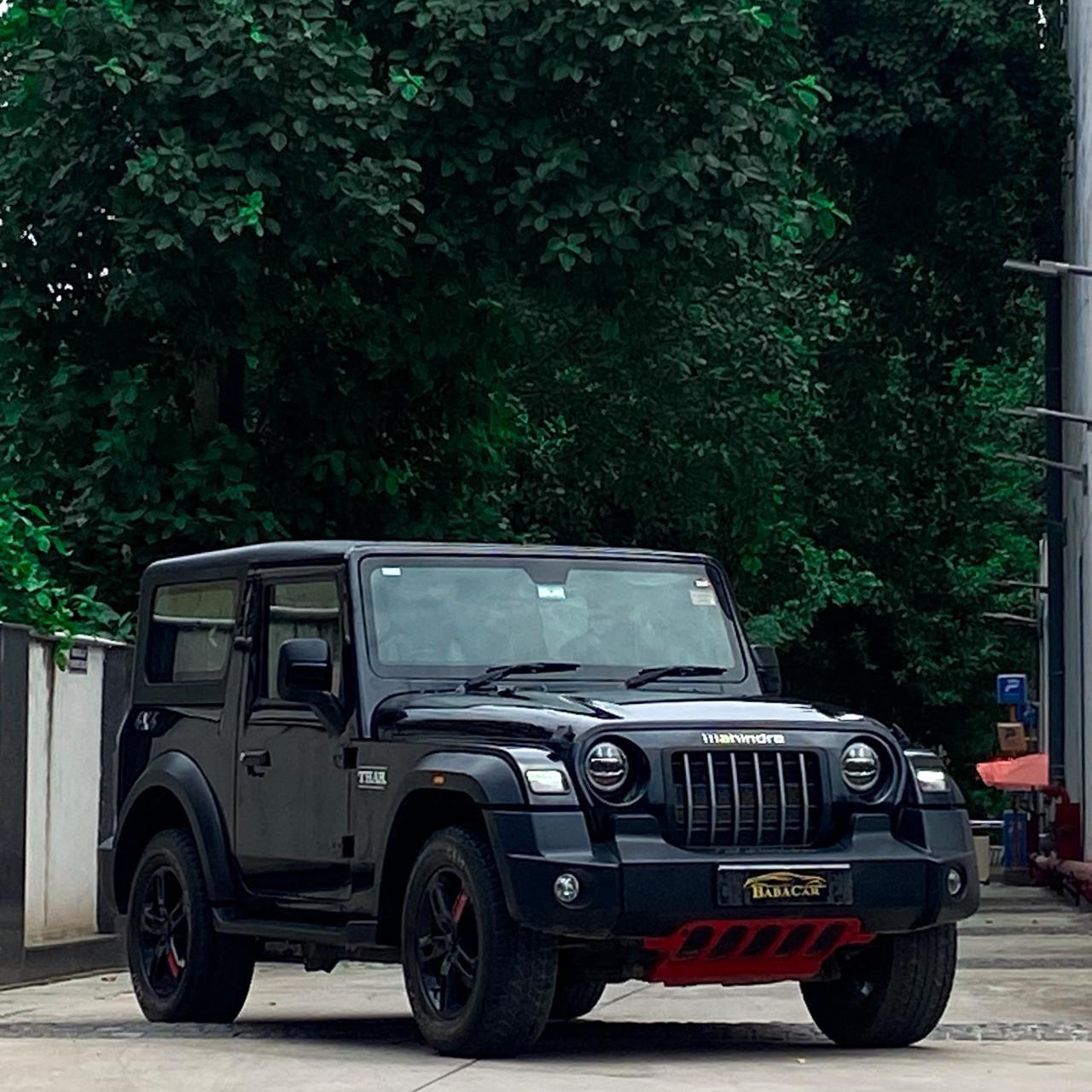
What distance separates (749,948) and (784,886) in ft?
0.92

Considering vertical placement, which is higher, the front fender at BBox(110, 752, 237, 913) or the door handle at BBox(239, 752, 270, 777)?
the door handle at BBox(239, 752, 270, 777)

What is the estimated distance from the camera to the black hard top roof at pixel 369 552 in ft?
43.5

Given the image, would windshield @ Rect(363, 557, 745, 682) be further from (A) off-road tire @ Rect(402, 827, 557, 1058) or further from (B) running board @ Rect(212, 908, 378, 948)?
(A) off-road tire @ Rect(402, 827, 557, 1058)

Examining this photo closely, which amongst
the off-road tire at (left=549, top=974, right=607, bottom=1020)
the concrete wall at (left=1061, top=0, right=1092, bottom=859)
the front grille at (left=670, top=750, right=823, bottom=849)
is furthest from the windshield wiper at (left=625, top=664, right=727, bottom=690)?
the concrete wall at (left=1061, top=0, right=1092, bottom=859)

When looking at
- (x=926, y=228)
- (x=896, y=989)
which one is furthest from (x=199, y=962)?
(x=926, y=228)

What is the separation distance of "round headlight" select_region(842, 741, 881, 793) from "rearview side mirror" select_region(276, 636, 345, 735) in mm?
2118

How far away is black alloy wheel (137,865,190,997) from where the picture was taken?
13977 mm

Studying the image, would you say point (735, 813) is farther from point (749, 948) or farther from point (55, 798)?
point (55, 798)

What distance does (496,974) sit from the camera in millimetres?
11453

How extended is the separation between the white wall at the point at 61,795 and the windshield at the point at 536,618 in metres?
5.54

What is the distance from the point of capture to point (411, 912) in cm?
1203

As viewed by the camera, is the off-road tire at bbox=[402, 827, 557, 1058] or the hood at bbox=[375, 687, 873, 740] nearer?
the off-road tire at bbox=[402, 827, 557, 1058]

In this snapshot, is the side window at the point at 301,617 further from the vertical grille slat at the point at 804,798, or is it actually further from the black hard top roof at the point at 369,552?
the vertical grille slat at the point at 804,798

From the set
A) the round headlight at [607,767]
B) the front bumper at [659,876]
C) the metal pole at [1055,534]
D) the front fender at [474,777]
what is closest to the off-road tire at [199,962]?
the front fender at [474,777]
